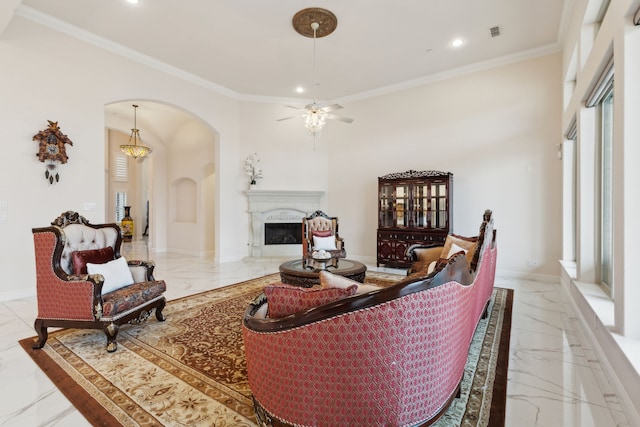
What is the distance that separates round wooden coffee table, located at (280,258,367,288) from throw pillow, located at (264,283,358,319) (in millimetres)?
1892

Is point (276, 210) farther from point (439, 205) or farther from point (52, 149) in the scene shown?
point (52, 149)

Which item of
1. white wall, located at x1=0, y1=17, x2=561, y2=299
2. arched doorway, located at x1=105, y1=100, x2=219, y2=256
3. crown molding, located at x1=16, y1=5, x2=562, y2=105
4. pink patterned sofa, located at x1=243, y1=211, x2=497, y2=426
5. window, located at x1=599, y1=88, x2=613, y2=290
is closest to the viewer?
pink patterned sofa, located at x1=243, y1=211, x2=497, y2=426

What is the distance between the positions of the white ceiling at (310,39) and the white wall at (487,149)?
16.6 inches

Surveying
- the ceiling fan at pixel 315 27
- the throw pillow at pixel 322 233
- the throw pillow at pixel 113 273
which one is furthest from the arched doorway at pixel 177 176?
the throw pillow at pixel 113 273

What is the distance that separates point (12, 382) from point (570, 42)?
6913 mm

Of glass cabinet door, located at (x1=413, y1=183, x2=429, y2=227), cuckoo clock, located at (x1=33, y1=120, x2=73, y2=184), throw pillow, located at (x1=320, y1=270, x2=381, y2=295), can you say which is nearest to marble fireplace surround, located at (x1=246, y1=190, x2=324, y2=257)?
glass cabinet door, located at (x1=413, y1=183, x2=429, y2=227)

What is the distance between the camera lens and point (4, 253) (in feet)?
13.1

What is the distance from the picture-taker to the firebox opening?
743 centimetres

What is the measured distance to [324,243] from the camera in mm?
5402

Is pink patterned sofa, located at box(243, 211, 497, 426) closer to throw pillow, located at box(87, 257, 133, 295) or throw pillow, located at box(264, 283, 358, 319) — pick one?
throw pillow, located at box(264, 283, 358, 319)

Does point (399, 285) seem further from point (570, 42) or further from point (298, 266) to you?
point (570, 42)

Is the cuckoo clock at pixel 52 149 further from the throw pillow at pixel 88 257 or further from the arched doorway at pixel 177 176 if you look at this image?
the arched doorway at pixel 177 176

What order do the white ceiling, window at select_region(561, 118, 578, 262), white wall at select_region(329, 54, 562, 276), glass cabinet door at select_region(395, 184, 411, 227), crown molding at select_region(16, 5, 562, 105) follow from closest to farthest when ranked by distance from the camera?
1. the white ceiling
2. crown molding at select_region(16, 5, 562, 105)
3. window at select_region(561, 118, 578, 262)
4. white wall at select_region(329, 54, 562, 276)
5. glass cabinet door at select_region(395, 184, 411, 227)

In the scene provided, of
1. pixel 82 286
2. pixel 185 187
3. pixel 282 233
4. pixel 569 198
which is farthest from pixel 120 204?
pixel 569 198
